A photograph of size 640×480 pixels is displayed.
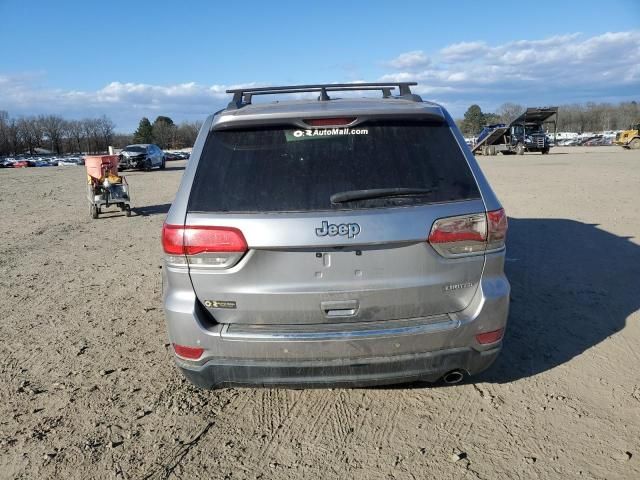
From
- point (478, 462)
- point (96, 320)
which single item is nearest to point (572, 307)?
point (478, 462)

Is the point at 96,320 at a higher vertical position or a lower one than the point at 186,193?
lower

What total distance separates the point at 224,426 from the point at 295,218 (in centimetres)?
142

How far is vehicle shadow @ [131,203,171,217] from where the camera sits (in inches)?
510

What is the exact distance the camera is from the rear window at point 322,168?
275 cm

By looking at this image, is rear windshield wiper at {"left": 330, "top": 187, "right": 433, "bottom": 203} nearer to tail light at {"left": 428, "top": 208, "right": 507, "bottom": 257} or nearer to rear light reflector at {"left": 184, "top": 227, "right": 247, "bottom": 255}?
tail light at {"left": 428, "top": 208, "right": 507, "bottom": 257}

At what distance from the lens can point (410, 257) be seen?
271cm

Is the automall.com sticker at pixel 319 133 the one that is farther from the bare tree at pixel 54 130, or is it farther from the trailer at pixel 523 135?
the bare tree at pixel 54 130

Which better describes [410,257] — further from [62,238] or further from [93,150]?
[93,150]

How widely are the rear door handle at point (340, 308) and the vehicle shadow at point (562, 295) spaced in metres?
1.41

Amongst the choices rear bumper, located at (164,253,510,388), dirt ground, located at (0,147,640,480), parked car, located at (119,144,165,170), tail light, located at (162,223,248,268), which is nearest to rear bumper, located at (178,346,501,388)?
rear bumper, located at (164,253,510,388)

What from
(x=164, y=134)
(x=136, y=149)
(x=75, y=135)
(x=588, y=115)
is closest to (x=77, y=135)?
(x=75, y=135)

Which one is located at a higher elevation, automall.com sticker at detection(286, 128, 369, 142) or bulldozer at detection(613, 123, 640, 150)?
automall.com sticker at detection(286, 128, 369, 142)

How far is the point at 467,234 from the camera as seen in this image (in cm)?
277

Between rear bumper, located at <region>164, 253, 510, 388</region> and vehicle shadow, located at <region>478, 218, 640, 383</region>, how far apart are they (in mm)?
929
